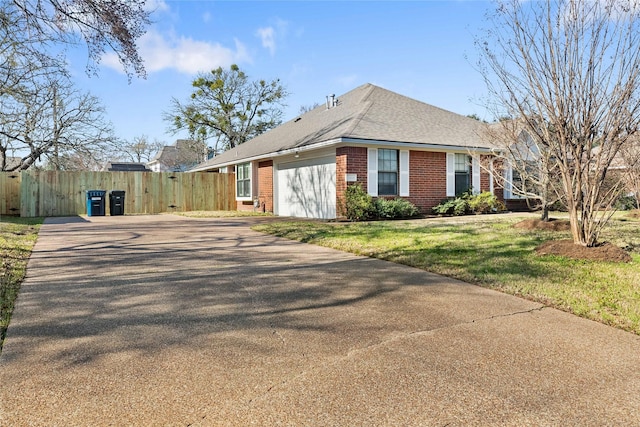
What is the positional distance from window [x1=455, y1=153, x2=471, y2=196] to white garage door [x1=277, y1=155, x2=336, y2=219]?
5.18 meters

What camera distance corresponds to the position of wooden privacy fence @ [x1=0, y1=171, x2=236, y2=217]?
1695cm

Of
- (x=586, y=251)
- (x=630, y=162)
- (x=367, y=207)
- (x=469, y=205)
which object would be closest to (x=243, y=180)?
(x=367, y=207)

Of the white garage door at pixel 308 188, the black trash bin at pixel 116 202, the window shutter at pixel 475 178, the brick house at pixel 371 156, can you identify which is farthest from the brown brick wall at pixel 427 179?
the black trash bin at pixel 116 202

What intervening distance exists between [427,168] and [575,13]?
29.4 ft

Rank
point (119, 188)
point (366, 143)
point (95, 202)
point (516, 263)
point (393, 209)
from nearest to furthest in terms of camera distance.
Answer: point (516, 263) < point (366, 143) < point (393, 209) < point (95, 202) < point (119, 188)

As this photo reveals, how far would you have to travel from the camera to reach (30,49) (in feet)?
24.9

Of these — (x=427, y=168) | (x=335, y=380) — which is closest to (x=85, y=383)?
(x=335, y=380)

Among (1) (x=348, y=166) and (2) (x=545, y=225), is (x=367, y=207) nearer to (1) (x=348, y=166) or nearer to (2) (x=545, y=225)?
(1) (x=348, y=166)

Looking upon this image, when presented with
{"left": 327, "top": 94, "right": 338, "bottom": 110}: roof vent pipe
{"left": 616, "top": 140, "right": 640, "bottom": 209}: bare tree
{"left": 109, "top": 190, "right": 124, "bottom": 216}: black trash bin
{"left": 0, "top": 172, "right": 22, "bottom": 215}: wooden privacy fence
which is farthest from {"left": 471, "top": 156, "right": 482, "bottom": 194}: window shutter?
{"left": 0, "top": 172, "right": 22, "bottom": 215}: wooden privacy fence

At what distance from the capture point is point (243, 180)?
1992 cm

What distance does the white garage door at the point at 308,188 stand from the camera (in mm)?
13527

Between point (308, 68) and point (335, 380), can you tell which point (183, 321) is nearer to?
point (335, 380)

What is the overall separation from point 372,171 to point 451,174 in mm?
3782

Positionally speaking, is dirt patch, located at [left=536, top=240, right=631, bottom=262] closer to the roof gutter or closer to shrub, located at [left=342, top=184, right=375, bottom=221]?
the roof gutter
